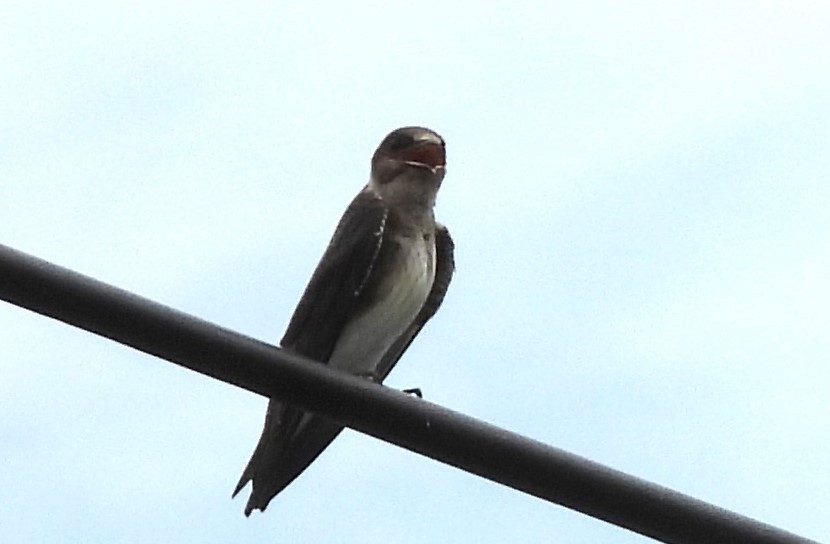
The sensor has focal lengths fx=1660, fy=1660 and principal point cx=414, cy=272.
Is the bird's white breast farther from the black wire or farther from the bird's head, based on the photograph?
the black wire

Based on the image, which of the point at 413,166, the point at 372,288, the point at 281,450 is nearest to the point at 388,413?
the point at 281,450

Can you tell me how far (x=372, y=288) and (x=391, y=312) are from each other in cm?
12

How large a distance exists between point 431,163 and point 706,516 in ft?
10.9

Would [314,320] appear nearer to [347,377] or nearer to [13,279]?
[347,377]

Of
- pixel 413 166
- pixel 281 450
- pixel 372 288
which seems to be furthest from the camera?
pixel 413 166

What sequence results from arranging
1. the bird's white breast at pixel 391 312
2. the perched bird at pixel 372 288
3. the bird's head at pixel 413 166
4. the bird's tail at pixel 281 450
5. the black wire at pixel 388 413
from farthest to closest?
the bird's head at pixel 413 166
the bird's white breast at pixel 391 312
the perched bird at pixel 372 288
the bird's tail at pixel 281 450
the black wire at pixel 388 413

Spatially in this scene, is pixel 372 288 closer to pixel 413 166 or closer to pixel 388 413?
pixel 413 166

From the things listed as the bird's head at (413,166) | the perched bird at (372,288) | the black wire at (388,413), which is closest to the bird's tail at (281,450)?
the perched bird at (372,288)

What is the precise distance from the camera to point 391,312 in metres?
5.82

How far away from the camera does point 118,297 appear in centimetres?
277

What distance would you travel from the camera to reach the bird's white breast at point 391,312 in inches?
226

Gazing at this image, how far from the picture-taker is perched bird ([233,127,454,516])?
5082mm

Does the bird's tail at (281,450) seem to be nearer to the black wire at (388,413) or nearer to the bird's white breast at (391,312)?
the bird's white breast at (391,312)

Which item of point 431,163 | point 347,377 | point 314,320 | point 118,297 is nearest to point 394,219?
point 431,163
